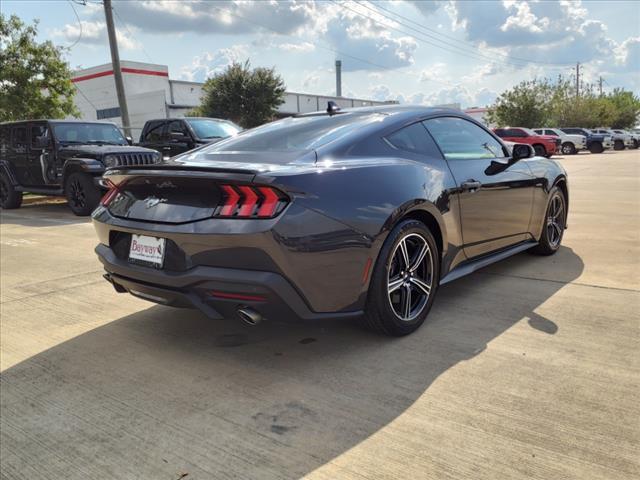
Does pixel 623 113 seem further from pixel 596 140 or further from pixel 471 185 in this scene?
pixel 471 185

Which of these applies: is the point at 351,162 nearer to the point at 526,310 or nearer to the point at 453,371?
the point at 453,371

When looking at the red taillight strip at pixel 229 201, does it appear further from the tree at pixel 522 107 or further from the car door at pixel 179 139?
the tree at pixel 522 107

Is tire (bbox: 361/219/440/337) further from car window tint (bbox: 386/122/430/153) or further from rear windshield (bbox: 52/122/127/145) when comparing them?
rear windshield (bbox: 52/122/127/145)

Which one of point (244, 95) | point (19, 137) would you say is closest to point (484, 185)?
point (19, 137)

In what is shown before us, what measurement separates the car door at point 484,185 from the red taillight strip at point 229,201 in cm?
169

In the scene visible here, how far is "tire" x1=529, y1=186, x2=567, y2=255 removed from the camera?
514 centimetres

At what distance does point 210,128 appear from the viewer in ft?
38.5

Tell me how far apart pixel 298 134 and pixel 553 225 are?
126 inches

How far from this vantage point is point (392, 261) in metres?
3.15

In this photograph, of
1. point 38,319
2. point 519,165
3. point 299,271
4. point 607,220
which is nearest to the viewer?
point 299,271

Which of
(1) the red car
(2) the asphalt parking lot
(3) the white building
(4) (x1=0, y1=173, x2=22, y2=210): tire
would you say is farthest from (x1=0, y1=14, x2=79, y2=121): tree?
(3) the white building

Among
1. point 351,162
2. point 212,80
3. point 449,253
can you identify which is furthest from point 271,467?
point 212,80

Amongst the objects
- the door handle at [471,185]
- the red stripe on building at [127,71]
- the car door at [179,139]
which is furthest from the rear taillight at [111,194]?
the red stripe on building at [127,71]

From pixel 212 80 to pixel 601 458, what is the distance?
34.0 m
